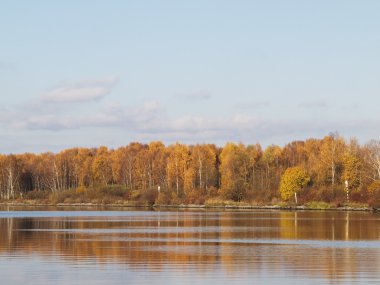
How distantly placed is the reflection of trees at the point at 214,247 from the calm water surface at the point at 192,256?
42mm

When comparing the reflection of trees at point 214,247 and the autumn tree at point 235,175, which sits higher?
the autumn tree at point 235,175

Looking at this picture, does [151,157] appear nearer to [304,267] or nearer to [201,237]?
[201,237]

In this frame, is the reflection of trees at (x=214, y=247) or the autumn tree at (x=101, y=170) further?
the autumn tree at (x=101, y=170)

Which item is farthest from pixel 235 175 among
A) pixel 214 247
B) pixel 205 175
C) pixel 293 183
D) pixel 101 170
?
Result: pixel 214 247

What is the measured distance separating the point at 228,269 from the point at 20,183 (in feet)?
491

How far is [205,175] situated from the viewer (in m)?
144

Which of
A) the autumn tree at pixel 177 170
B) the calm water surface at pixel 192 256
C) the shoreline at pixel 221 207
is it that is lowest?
the calm water surface at pixel 192 256

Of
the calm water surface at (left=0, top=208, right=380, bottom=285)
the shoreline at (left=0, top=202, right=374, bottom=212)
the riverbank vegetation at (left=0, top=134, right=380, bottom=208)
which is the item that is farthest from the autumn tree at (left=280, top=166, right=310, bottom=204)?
the calm water surface at (left=0, top=208, right=380, bottom=285)

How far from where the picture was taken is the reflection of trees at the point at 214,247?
33312mm

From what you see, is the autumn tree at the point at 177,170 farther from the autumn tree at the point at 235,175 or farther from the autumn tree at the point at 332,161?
the autumn tree at the point at 332,161

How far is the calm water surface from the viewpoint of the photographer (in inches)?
1138

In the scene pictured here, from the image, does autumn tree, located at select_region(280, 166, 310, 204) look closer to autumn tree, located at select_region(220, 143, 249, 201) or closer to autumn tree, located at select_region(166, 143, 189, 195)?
autumn tree, located at select_region(220, 143, 249, 201)

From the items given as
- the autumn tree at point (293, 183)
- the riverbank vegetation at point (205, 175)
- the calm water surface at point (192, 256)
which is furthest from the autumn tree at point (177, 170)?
the calm water surface at point (192, 256)

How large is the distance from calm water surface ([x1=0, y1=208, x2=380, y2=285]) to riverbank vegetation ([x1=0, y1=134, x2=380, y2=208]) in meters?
52.3
